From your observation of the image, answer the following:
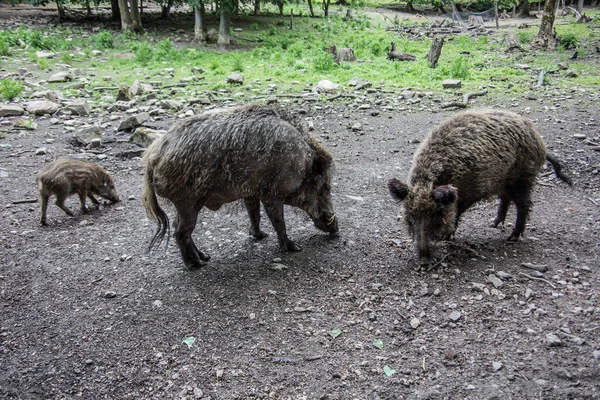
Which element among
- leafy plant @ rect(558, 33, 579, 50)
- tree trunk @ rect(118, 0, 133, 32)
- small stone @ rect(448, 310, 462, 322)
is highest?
tree trunk @ rect(118, 0, 133, 32)

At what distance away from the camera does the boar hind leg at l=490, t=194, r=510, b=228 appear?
210 inches

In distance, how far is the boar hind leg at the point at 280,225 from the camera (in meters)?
4.96

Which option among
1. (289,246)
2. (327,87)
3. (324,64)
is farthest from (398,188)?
(324,64)

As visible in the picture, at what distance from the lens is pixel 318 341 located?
3879 mm

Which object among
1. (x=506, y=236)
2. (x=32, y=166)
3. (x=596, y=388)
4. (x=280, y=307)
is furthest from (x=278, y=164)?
(x=32, y=166)

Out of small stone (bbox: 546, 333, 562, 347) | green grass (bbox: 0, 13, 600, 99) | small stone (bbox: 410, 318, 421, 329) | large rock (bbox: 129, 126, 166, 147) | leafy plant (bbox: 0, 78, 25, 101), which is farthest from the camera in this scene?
green grass (bbox: 0, 13, 600, 99)

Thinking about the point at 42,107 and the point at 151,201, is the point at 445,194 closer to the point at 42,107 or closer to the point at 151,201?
the point at 151,201

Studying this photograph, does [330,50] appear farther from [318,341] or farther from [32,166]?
[318,341]

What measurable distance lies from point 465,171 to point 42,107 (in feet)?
29.6

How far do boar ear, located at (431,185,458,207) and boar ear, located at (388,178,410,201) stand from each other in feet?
0.96

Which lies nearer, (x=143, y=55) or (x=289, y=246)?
(x=289, y=246)

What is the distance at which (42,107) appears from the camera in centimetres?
988

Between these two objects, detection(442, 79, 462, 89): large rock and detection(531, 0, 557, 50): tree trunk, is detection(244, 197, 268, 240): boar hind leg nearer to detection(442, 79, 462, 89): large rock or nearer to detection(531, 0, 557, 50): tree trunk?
detection(442, 79, 462, 89): large rock

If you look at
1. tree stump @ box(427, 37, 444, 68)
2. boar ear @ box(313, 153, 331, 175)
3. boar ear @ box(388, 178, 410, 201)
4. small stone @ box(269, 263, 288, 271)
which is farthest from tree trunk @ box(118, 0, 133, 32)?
boar ear @ box(388, 178, 410, 201)
